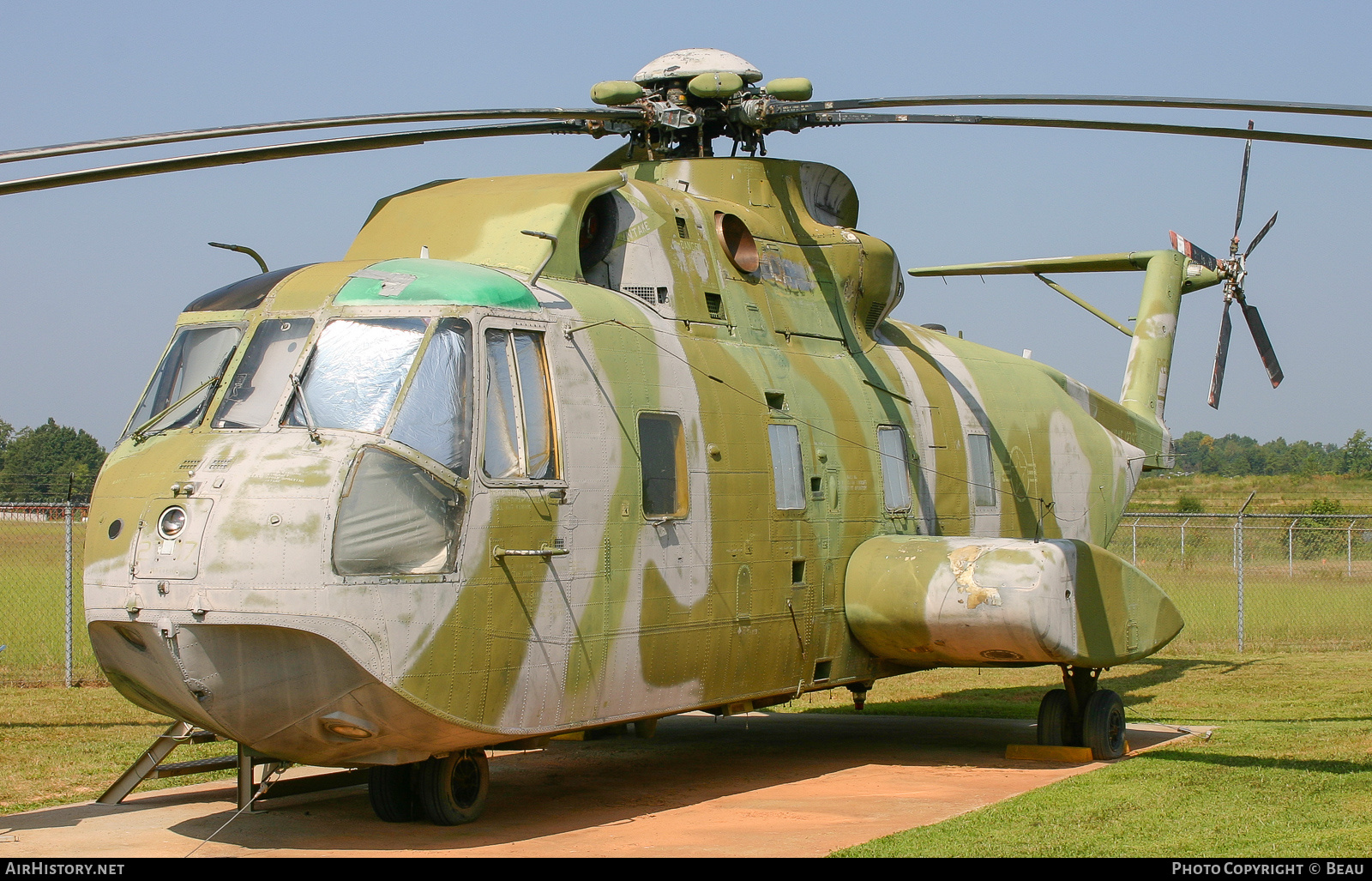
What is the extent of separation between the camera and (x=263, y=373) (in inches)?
332

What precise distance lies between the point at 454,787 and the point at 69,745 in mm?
5059

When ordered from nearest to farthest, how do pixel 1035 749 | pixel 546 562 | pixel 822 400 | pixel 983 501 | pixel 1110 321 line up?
pixel 546 562, pixel 822 400, pixel 1035 749, pixel 983 501, pixel 1110 321

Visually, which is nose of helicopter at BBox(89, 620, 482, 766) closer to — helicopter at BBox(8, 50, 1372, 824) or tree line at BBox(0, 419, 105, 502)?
helicopter at BBox(8, 50, 1372, 824)

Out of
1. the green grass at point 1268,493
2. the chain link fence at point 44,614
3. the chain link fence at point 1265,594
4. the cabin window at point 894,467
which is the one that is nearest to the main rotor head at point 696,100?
the cabin window at point 894,467

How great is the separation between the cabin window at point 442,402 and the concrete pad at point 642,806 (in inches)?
90.5

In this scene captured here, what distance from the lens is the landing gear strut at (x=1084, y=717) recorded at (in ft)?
40.1

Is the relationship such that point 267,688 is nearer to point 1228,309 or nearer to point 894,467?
point 894,467

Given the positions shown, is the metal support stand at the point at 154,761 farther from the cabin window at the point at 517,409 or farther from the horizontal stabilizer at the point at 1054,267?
the horizontal stabilizer at the point at 1054,267

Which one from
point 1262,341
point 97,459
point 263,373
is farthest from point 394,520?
point 97,459

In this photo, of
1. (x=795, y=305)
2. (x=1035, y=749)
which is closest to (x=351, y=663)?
(x=795, y=305)

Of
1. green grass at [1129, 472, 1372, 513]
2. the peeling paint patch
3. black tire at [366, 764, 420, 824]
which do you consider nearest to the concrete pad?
black tire at [366, 764, 420, 824]

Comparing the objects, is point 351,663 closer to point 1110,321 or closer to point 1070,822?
point 1070,822

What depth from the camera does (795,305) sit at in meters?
11.8

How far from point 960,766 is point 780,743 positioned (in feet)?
7.17
